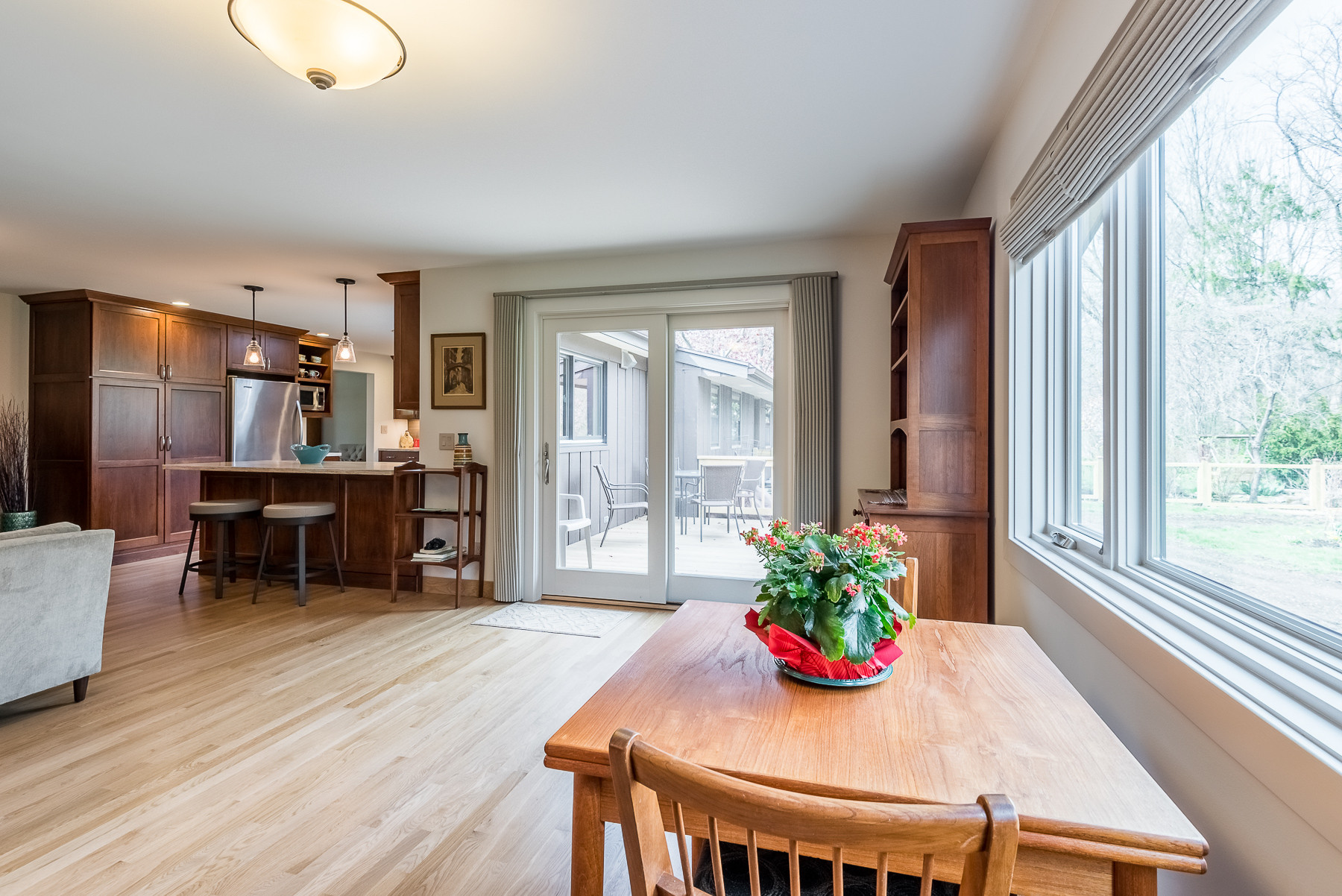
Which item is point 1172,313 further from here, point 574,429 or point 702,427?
point 574,429

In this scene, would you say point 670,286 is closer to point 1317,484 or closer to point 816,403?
point 816,403

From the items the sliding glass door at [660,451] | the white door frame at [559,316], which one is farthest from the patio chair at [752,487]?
the white door frame at [559,316]

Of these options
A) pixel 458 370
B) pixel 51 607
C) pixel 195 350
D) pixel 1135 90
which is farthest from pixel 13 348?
pixel 1135 90

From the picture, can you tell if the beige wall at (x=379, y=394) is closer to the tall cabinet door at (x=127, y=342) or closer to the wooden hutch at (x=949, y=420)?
the tall cabinet door at (x=127, y=342)

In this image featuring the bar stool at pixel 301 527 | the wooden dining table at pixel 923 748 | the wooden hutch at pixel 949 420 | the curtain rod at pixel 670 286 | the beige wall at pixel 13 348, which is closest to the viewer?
the wooden dining table at pixel 923 748

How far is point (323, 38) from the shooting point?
1789 millimetres

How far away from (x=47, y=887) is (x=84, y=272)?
5029mm

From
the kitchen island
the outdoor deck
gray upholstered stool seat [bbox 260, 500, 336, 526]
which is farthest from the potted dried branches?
the outdoor deck

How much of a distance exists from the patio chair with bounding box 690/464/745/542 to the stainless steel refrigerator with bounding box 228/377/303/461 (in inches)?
212

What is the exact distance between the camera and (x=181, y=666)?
11.0 feet

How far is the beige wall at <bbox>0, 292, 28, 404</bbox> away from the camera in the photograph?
597 centimetres

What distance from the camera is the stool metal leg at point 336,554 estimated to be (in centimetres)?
497

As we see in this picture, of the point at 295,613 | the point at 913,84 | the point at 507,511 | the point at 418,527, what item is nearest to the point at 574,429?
the point at 507,511

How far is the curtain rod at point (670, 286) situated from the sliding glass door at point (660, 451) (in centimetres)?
18
